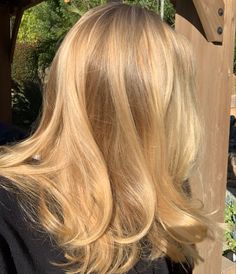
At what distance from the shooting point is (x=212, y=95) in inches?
98.2

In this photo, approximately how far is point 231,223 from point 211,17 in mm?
2025

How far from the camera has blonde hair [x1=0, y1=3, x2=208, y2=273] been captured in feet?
3.73

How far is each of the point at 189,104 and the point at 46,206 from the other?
0.44 metres

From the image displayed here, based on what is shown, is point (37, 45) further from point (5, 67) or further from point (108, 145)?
point (108, 145)

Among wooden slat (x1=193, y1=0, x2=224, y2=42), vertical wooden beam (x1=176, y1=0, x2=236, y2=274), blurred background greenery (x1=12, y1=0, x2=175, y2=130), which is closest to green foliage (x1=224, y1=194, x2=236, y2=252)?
vertical wooden beam (x1=176, y1=0, x2=236, y2=274)

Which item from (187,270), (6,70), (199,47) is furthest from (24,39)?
(187,270)

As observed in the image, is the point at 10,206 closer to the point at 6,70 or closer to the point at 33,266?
the point at 33,266

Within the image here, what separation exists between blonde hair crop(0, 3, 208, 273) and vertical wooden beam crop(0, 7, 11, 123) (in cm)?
523

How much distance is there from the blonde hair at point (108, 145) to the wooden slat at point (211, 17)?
3.39ft

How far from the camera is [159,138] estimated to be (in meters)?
1.24

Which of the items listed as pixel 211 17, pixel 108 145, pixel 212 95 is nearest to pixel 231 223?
pixel 212 95

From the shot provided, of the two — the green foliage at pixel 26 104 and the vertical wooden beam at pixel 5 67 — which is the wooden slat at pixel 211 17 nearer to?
the vertical wooden beam at pixel 5 67

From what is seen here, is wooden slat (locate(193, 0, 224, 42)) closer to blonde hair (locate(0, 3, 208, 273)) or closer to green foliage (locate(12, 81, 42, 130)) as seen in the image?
blonde hair (locate(0, 3, 208, 273))

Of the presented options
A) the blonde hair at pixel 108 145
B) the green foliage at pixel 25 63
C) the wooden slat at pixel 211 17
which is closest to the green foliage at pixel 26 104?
the green foliage at pixel 25 63
